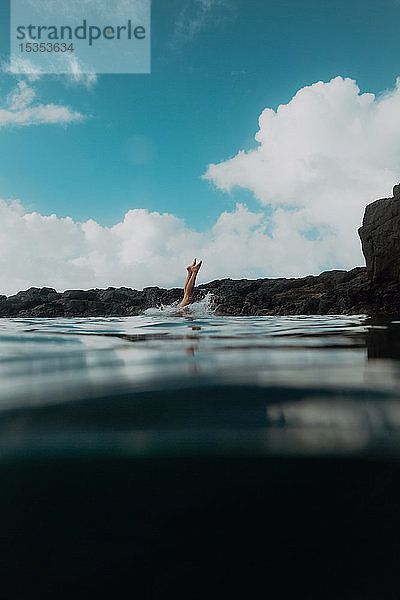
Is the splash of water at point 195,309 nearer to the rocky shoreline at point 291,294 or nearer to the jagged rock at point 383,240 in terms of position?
the rocky shoreline at point 291,294

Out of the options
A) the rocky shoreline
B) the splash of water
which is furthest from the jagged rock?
the splash of water

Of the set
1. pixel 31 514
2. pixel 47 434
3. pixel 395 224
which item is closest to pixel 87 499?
pixel 31 514

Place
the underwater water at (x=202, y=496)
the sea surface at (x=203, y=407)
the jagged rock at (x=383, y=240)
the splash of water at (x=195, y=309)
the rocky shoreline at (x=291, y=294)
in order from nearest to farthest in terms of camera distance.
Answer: the underwater water at (x=202, y=496), the sea surface at (x=203, y=407), the jagged rock at (x=383, y=240), the rocky shoreline at (x=291, y=294), the splash of water at (x=195, y=309)

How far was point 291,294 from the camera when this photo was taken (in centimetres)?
2033

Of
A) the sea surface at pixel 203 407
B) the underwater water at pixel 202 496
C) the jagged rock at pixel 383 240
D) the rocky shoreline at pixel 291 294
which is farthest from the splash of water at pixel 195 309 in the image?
the underwater water at pixel 202 496

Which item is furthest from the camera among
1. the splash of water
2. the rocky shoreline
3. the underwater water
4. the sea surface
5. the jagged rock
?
the splash of water

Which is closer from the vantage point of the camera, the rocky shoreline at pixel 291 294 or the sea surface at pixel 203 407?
the sea surface at pixel 203 407

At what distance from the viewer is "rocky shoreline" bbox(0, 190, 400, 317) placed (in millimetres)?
13984

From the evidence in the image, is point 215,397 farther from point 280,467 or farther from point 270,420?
point 280,467

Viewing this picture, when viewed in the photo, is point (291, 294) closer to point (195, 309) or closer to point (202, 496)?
point (195, 309)

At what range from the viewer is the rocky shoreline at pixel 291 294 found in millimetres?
13984

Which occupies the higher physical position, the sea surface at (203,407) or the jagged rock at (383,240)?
the jagged rock at (383,240)

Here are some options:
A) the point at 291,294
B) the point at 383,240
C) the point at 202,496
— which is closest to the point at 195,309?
the point at 291,294

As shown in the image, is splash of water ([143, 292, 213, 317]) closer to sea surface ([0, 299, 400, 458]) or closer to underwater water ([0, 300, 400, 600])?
sea surface ([0, 299, 400, 458])
